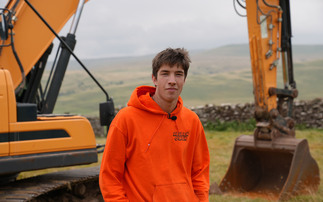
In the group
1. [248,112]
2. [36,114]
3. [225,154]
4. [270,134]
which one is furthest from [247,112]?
[36,114]

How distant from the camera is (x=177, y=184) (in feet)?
7.42

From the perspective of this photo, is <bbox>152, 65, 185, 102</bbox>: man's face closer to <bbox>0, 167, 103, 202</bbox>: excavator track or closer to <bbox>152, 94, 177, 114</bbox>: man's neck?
<bbox>152, 94, 177, 114</bbox>: man's neck

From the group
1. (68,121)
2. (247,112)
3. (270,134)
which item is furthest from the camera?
(247,112)

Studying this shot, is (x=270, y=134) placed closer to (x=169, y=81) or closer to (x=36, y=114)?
(x=36, y=114)

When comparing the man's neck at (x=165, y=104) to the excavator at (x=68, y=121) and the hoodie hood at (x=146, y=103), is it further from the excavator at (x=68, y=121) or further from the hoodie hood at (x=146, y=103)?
the excavator at (x=68, y=121)

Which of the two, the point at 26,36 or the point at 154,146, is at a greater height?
the point at 26,36

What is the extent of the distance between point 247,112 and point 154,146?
13.1 metres

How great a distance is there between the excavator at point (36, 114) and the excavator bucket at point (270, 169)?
8.68 ft

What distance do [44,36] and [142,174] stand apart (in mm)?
2649

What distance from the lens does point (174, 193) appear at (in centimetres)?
224

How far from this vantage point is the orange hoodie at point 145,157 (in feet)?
7.21

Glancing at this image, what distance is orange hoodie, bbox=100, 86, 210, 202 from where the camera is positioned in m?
2.20

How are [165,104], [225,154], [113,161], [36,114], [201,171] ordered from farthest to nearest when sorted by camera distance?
[225,154], [36,114], [201,171], [165,104], [113,161]

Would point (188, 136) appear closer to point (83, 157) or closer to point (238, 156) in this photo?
point (83, 157)
